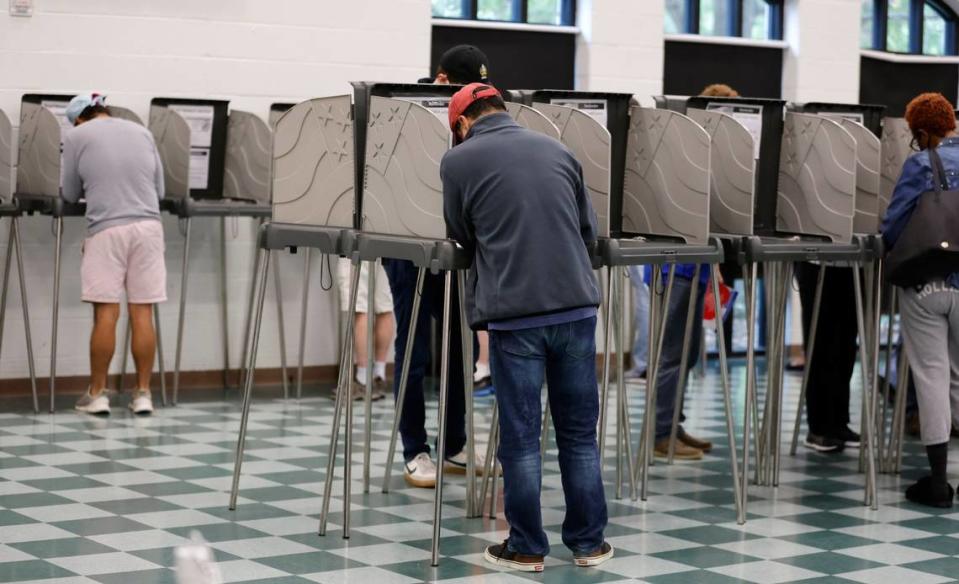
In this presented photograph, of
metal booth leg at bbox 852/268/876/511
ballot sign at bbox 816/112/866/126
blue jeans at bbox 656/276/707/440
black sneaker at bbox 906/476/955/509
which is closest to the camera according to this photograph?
metal booth leg at bbox 852/268/876/511

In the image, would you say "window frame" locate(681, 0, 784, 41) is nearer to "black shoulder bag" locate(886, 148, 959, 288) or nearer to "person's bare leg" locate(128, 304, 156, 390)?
"person's bare leg" locate(128, 304, 156, 390)

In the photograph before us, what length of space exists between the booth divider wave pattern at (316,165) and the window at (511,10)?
3790 mm

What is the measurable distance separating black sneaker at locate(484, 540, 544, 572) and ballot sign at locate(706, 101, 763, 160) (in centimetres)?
178

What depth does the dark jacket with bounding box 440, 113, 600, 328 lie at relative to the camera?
3707mm

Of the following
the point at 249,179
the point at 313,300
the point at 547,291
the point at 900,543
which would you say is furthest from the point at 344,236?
the point at 313,300

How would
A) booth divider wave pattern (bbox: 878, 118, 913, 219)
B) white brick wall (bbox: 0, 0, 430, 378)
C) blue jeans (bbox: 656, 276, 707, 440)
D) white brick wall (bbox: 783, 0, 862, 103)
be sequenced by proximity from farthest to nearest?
white brick wall (bbox: 783, 0, 862, 103)
white brick wall (bbox: 0, 0, 430, 378)
booth divider wave pattern (bbox: 878, 118, 913, 219)
blue jeans (bbox: 656, 276, 707, 440)

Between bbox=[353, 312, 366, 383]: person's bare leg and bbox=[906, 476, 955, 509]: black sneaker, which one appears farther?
bbox=[353, 312, 366, 383]: person's bare leg

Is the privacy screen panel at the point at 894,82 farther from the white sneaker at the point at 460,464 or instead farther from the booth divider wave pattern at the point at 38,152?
the booth divider wave pattern at the point at 38,152

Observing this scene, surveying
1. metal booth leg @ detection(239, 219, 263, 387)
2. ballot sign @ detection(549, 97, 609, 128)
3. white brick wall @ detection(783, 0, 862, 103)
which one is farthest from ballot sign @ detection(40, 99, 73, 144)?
white brick wall @ detection(783, 0, 862, 103)

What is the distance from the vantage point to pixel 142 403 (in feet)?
21.3

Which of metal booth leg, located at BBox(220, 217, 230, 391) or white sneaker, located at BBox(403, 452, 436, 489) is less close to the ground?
metal booth leg, located at BBox(220, 217, 230, 391)

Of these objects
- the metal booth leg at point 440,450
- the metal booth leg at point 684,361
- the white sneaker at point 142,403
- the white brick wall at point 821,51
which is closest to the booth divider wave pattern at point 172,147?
the white sneaker at point 142,403

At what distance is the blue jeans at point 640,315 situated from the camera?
313 inches

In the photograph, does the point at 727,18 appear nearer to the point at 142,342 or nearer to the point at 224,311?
the point at 224,311
